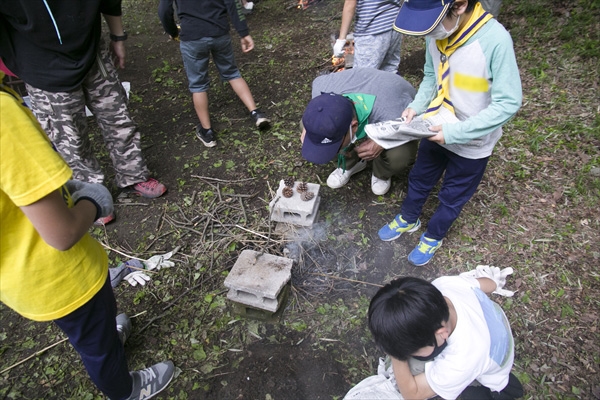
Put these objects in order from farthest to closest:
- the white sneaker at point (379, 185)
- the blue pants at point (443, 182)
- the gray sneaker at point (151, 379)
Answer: the white sneaker at point (379, 185)
the blue pants at point (443, 182)
the gray sneaker at point (151, 379)

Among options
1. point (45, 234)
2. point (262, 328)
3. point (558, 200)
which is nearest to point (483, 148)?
point (558, 200)

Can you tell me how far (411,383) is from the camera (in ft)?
5.67

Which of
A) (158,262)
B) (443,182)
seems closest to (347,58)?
(443,182)

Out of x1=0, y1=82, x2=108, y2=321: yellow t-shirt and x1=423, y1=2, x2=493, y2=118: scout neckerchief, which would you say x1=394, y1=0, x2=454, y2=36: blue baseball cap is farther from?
x1=0, y1=82, x2=108, y2=321: yellow t-shirt

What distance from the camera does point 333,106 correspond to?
8.61ft

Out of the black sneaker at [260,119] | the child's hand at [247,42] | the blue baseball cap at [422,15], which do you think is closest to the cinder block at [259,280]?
the blue baseball cap at [422,15]

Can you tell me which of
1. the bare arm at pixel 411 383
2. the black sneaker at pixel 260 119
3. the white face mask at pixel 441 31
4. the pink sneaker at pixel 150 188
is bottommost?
the pink sneaker at pixel 150 188

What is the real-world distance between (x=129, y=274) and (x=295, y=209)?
1500 millimetres

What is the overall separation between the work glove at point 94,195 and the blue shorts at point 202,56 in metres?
2.49

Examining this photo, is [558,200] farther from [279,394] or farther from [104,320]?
[104,320]

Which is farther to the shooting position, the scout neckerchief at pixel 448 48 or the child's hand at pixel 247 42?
→ the child's hand at pixel 247 42

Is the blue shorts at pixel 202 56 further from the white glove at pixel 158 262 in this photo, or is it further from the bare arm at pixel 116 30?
the white glove at pixel 158 262

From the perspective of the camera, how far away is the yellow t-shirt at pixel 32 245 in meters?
1.18

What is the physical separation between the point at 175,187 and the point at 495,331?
3.20 metres
